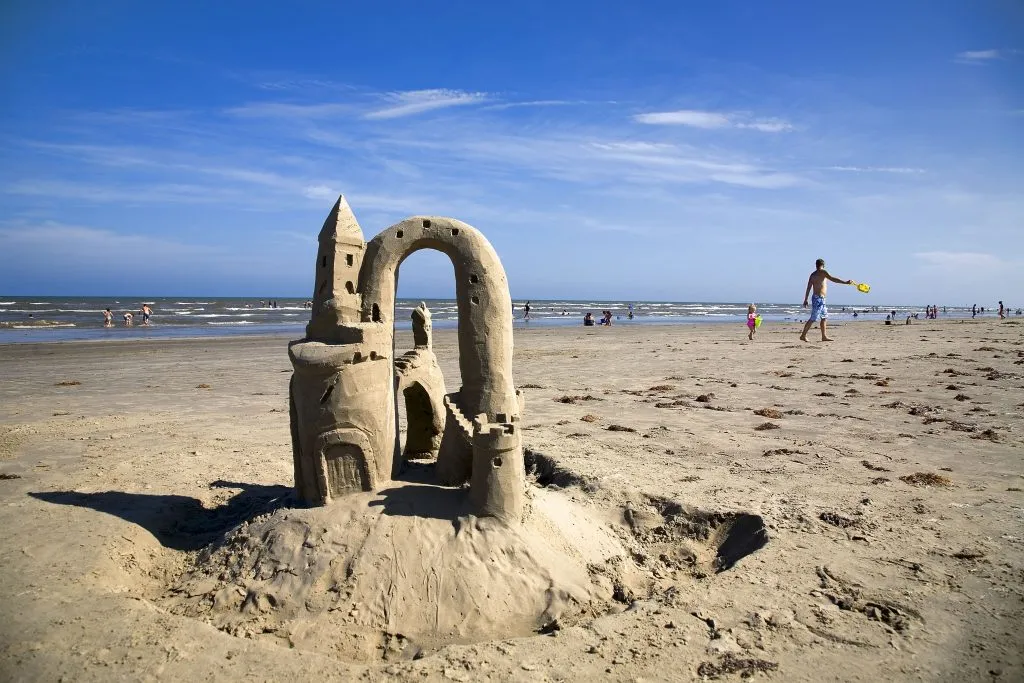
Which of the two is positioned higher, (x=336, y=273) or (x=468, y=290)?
(x=336, y=273)

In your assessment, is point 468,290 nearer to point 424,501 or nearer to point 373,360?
point 373,360

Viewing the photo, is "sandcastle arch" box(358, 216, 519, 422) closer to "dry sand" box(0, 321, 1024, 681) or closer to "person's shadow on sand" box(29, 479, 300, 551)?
"dry sand" box(0, 321, 1024, 681)

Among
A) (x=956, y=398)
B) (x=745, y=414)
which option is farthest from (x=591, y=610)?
(x=956, y=398)

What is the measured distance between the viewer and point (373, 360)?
625 centimetres

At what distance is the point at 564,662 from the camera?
459 centimetres

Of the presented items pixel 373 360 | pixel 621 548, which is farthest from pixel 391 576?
pixel 621 548

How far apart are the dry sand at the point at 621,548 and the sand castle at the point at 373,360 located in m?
0.60

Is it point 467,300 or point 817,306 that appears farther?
point 817,306

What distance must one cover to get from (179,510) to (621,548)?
5.11 meters

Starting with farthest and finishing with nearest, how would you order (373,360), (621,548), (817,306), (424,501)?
(817,306) < (621,548) < (373,360) < (424,501)

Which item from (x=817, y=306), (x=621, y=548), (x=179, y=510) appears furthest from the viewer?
(x=817, y=306)

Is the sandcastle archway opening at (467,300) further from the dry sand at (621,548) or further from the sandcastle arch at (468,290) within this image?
the dry sand at (621,548)

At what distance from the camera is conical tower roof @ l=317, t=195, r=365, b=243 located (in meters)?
6.30

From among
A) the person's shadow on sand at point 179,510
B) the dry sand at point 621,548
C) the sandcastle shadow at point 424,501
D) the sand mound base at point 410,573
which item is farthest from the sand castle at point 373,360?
the person's shadow on sand at point 179,510
